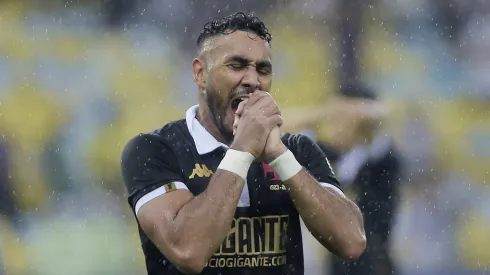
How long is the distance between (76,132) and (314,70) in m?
0.87

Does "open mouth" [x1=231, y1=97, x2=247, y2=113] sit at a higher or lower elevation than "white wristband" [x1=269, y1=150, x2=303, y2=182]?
higher

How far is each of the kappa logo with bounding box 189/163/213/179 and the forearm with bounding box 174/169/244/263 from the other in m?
0.16

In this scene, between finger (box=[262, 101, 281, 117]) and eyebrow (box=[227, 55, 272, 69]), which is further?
eyebrow (box=[227, 55, 272, 69])

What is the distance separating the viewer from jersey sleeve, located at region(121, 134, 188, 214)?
1.57 meters

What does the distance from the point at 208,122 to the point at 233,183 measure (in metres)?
0.33

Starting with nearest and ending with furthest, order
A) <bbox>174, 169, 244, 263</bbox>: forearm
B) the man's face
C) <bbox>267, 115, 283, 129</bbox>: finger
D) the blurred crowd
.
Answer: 1. <bbox>174, 169, 244, 263</bbox>: forearm
2. <bbox>267, 115, 283, 129</bbox>: finger
3. the man's face
4. the blurred crowd

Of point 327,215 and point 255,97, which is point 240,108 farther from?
point 327,215

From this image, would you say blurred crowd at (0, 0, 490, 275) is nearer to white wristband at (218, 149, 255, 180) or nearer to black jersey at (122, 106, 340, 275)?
black jersey at (122, 106, 340, 275)

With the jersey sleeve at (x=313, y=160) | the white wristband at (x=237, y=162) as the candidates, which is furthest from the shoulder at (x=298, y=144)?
the white wristband at (x=237, y=162)

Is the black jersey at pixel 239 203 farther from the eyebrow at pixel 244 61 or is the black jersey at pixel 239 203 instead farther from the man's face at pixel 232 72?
the eyebrow at pixel 244 61

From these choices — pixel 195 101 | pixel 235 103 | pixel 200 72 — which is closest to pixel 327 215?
pixel 235 103

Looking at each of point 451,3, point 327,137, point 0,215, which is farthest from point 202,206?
point 451,3

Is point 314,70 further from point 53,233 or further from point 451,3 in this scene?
point 53,233

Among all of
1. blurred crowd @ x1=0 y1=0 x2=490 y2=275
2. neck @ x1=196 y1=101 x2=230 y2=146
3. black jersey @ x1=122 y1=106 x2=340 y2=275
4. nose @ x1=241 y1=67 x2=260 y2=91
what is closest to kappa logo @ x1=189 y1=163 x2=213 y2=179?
black jersey @ x1=122 y1=106 x2=340 y2=275
